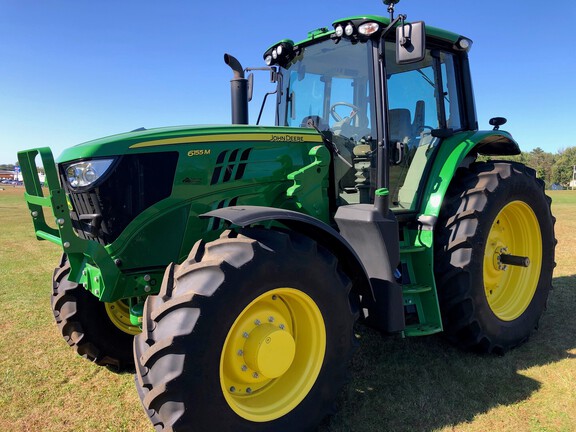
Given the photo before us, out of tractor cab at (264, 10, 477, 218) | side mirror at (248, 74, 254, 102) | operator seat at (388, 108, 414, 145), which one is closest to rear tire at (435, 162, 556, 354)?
tractor cab at (264, 10, 477, 218)

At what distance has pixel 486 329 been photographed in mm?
3715

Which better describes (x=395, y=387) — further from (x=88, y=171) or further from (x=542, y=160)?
(x=542, y=160)

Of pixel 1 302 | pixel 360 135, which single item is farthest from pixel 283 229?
pixel 1 302

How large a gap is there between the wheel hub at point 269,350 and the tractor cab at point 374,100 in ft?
4.60

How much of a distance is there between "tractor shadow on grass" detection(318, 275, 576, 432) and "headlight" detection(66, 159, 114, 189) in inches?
82.8

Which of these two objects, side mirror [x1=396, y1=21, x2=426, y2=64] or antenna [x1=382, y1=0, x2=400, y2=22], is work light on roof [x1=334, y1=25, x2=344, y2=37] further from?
side mirror [x1=396, y1=21, x2=426, y2=64]

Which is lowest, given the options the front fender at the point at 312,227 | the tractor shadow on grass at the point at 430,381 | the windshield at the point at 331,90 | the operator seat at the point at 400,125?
the tractor shadow on grass at the point at 430,381

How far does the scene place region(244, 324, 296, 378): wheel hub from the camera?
2533mm

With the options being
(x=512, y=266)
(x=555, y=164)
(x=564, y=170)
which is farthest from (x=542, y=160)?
(x=512, y=266)

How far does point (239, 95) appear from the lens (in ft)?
14.2

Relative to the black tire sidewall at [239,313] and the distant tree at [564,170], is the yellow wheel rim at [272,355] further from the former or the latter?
the distant tree at [564,170]

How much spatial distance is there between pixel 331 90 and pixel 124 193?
210 cm

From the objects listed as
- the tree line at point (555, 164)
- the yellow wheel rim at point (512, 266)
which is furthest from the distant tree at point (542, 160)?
the yellow wheel rim at point (512, 266)

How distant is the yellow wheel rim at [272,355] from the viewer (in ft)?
8.32
